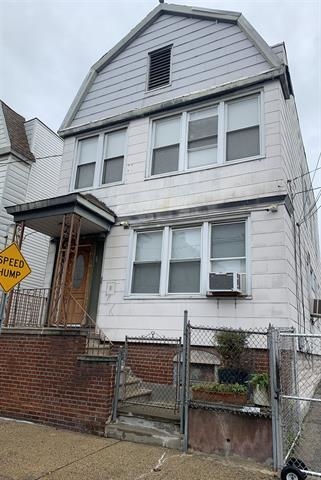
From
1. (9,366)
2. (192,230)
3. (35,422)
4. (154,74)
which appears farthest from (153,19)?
(35,422)

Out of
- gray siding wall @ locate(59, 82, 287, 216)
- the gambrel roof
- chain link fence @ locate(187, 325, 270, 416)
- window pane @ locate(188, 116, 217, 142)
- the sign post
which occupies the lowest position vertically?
chain link fence @ locate(187, 325, 270, 416)

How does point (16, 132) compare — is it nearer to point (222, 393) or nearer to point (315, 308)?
point (315, 308)

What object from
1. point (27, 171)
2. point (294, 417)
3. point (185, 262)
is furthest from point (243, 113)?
point (27, 171)

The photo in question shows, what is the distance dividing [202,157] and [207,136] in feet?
1.77

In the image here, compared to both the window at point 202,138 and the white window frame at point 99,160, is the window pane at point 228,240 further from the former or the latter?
the white window frame at point 99,160

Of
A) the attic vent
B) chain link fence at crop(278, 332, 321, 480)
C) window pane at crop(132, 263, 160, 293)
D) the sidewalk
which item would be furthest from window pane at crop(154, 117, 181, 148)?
the sidewalk

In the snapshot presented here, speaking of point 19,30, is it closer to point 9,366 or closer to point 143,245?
point 143,245

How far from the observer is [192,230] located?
26.1 ft

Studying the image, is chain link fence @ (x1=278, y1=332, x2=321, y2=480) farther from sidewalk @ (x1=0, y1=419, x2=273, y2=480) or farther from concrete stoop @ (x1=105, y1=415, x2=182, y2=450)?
concrete stoop @ (x1=105, y1=415, x2=182, y2=450)

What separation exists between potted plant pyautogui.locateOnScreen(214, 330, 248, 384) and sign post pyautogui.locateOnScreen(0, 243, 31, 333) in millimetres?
3333

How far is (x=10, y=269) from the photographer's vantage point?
555 centimetres

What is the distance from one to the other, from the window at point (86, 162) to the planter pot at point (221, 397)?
6.57m

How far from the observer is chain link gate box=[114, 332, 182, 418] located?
233 inches

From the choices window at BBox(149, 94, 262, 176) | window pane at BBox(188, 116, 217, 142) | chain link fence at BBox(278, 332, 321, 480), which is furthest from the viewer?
window pane at BBox(188, 116, 217, 142)
